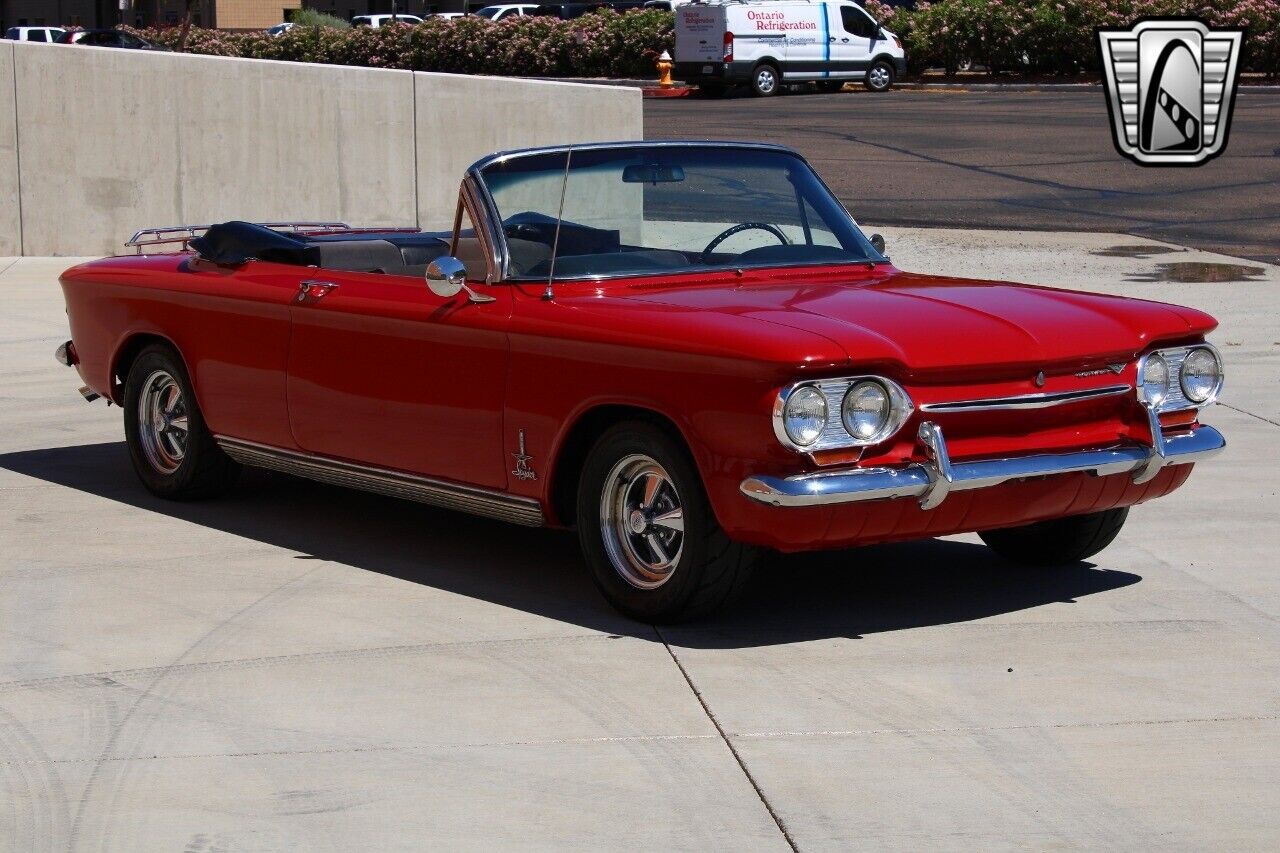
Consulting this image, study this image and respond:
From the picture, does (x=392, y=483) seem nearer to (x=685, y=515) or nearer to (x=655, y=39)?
(x=685, y=515)

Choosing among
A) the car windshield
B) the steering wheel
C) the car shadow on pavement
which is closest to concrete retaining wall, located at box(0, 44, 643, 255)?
the car shadow on pavement

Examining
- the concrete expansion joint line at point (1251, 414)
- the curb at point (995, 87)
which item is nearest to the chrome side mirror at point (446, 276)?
the concrete expansion joint line at point (1251, 414)

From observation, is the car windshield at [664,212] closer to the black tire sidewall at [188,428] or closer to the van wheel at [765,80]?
the black tire sidewall at [188,428]

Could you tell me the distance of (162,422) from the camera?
26.9 feet

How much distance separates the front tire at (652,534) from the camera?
232 inches

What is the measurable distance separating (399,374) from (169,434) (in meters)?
1.79

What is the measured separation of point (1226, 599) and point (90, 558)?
398 centimetres

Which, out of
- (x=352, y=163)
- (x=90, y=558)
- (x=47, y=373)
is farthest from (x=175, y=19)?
(x=90, y=558)

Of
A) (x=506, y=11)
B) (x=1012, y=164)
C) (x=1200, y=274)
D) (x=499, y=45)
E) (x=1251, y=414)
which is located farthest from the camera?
(x=506, y=11)

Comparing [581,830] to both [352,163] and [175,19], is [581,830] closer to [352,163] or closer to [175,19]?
[352,163]

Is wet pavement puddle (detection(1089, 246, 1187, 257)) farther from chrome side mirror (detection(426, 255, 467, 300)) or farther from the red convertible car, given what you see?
chrome side mirror (detection(426, 255, 467, 300))

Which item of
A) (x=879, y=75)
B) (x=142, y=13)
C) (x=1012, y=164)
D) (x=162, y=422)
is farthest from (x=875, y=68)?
(x=142, y=13)

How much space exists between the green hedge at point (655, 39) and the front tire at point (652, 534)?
3495 centimetres

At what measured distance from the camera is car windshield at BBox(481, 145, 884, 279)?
6664mm
